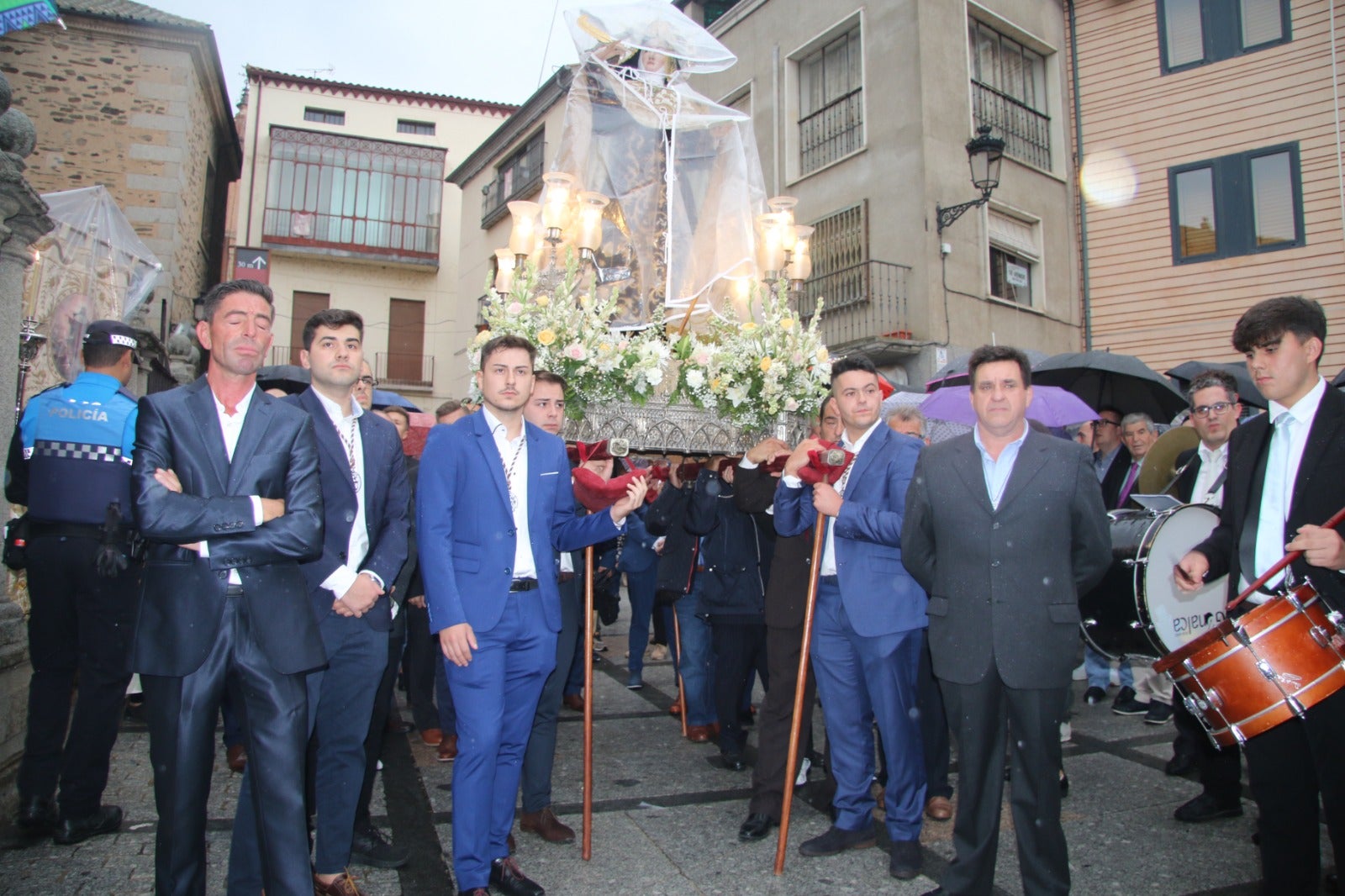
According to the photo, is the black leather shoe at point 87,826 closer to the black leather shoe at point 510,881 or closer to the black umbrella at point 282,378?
the black leather shoe at point 510,881

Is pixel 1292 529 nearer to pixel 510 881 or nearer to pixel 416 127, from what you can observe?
pixel 510 881

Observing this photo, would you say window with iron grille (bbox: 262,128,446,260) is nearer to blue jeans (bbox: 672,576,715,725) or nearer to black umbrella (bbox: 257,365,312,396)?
black umbrella (bbox: 257,365,312,396)

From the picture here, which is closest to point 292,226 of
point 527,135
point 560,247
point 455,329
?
point 455,329

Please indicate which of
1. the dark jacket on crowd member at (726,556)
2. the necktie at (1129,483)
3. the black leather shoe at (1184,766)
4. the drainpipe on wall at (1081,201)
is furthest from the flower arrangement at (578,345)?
the drainpipe on wall at (1081,201)

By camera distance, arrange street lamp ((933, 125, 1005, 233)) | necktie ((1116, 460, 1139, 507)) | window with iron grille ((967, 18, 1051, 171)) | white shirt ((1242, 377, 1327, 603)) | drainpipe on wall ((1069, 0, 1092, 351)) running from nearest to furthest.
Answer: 1. white shirt ((1242, 377, 1327, 603))
2. necktie ((1116, 460, 1139, 507))
3. street lamp ((933, 125, 1005, 233))
4. window with iron grille ((967, 18, 1051, 171))
5. drainpipe on wall ((1069, 0, 1092, 351))

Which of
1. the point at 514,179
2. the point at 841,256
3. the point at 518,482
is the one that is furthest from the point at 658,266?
the point at 514,179

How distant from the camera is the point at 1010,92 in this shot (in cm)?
1548

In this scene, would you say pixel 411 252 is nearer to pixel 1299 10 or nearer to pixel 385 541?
pixel 1299 10

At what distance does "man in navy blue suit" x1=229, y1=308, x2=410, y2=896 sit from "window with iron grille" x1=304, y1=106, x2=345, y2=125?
31397 millimetres

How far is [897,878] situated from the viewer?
3.74 metres

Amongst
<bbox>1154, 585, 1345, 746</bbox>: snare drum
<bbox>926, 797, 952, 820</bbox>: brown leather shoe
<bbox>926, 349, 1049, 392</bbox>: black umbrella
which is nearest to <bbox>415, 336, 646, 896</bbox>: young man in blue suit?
<bbox>926, 797, 952, 820</bbox>: brown leather shoe

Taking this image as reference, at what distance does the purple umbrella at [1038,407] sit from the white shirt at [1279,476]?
2.91 metres

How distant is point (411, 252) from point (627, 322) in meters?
25.5

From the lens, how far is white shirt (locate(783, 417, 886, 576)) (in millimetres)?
4289
